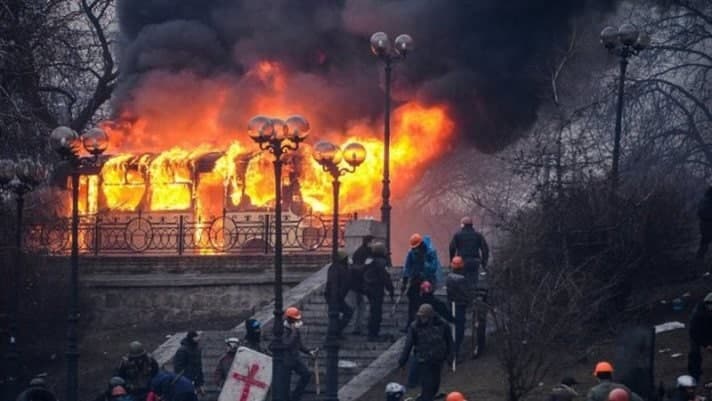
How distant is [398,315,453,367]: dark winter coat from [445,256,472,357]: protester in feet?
9.29

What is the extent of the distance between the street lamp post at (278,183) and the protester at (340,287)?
1.98 metres

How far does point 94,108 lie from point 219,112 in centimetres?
523

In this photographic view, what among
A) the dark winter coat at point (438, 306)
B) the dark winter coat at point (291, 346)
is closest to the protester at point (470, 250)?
the dark winter coat at point (438, 306)

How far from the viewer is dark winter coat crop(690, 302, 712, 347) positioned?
775 inches

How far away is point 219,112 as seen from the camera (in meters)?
37.9

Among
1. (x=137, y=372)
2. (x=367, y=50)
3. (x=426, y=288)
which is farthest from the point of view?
(x=367, y=50)

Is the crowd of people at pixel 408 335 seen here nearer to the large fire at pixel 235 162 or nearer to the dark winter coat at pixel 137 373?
the dark winter coat at pixel 137 373

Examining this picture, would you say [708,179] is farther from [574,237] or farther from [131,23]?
[131,23]

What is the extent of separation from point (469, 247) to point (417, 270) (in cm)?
116

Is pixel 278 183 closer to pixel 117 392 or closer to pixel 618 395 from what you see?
pixel 117 392

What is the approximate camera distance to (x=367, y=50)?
37.8 metres

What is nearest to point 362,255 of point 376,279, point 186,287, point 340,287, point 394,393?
point 376,279

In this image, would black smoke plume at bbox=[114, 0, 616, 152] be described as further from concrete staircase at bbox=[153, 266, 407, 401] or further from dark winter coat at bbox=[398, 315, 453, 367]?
dark winter coat at bbox=[398, 315, 453, 367]

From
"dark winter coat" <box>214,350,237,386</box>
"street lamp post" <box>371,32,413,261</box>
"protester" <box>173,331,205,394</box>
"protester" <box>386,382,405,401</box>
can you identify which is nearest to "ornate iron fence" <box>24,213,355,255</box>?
"street lamp post" <box>371,32,413,261</box>
